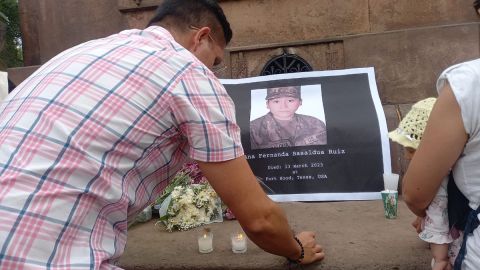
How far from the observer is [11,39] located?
1742 cm

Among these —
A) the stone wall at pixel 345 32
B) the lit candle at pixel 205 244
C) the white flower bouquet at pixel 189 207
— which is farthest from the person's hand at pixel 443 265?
the stone wall at pixel 345 32

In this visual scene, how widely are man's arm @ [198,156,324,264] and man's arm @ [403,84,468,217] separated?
1.57 ft

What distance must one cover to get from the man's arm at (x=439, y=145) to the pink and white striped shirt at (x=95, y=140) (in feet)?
1.94

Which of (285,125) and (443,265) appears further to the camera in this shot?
(285,125)

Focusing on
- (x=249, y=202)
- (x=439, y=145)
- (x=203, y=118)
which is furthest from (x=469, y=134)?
(x=203, y=118)

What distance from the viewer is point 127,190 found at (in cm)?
132

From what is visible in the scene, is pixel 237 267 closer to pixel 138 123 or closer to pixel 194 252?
pixel 194 252

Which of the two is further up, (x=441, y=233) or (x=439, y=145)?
(x=439, y=145)

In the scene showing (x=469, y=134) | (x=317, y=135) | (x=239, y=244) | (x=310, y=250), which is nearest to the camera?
(x=469, y=134)

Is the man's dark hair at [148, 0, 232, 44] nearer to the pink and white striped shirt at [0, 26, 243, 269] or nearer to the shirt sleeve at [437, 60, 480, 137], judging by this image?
the pink and white striped shirt at [0, 26, 243, 269]

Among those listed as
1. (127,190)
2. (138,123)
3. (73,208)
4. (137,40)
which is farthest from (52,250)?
(137,40)

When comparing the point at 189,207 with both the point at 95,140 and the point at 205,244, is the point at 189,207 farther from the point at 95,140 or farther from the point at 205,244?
the point at 95,140

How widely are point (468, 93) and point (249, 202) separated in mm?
722

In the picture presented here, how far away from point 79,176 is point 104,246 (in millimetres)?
230
